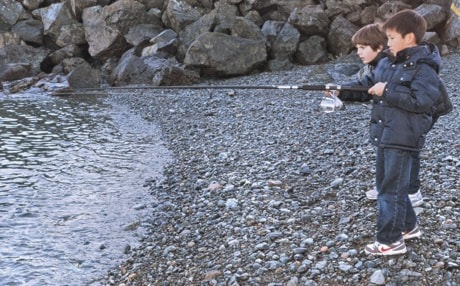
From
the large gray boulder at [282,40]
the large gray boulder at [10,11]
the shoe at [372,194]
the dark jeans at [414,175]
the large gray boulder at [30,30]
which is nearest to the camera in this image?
the dark jeans at [414,175]

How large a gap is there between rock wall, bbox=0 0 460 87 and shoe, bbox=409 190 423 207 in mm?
17447

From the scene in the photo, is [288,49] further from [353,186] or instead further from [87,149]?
[353,186]

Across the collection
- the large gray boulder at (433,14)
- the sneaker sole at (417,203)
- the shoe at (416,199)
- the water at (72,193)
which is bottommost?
the water at (72,193)

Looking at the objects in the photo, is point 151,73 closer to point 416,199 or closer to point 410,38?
point 416,199

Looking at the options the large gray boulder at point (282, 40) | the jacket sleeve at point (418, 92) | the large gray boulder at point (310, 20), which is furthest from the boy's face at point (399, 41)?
the large gray boulder at point (310, 20)

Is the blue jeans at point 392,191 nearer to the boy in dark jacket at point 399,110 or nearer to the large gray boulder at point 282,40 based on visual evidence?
the boy in dark jacket at point 399,110

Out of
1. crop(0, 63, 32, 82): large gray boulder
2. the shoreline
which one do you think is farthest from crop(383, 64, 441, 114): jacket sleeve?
crop(0, 63, 32, 82): large gray boulder

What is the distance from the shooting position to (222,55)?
2291cm

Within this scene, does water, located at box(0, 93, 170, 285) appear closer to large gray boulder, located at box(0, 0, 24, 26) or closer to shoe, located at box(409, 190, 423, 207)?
shoe, located at box(409, 190, 423, 207)

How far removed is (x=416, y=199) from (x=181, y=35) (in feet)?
77.0

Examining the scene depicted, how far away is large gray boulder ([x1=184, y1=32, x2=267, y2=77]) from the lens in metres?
22.8

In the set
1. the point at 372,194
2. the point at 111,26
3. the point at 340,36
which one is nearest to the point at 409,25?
the point at 372,194

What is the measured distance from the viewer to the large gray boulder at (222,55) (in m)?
22.8

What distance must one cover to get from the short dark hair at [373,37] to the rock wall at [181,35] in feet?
58.2
